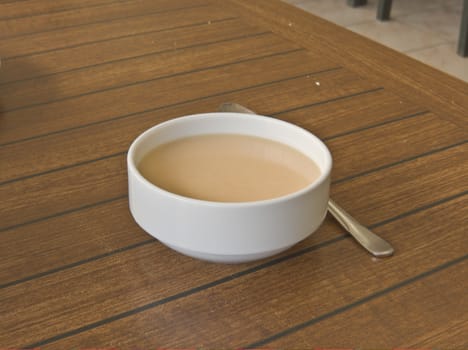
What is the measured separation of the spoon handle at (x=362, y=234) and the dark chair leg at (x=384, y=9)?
2.46 metres

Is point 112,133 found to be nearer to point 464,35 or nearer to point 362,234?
point 362,234

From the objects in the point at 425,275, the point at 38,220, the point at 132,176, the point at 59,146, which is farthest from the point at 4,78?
the point at 425,275

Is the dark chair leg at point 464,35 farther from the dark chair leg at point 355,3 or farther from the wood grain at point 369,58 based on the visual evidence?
the wood grain at point 369,58

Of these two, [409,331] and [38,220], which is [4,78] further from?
[409,331]

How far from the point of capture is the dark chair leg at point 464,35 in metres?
2.59

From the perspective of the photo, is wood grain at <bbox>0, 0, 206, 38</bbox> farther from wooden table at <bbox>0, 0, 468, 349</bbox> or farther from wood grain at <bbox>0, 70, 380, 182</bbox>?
wood grain at <bbox>0, 70, 380, 182</bbox>

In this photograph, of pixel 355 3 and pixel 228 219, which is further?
pixel 355 3

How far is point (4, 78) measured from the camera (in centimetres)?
95

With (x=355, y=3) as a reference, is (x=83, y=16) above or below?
above

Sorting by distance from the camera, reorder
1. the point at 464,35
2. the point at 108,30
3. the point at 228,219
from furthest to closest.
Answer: the point at 464,35
the point at 108,30
the point at 228,219

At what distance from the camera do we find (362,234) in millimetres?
616

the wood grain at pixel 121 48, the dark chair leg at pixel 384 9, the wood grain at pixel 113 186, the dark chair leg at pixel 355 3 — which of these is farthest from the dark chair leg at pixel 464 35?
the wood grain at pixel 113 186

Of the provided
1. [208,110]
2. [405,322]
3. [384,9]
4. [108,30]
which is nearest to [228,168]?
[405,322]

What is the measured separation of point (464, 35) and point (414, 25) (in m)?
0.37
